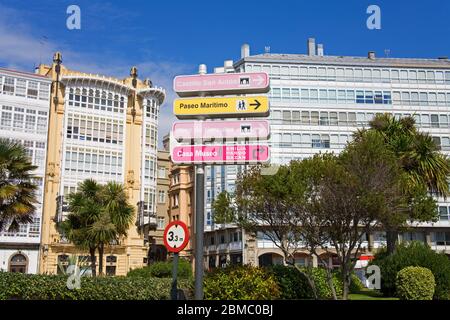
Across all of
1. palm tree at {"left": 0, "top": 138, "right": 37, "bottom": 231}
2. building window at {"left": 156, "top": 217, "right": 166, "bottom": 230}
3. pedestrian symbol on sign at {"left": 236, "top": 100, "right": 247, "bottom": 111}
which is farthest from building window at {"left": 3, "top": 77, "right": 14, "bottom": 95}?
pedestrian symbol on sign at {"left": 236, "top": 100, "right": 247, "bottom": 111}

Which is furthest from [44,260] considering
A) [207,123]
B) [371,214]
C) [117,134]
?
[207,123]

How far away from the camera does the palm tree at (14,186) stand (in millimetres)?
22391

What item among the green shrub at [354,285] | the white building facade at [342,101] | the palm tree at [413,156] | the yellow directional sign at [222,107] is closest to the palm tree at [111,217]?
the green shrub at [354,285]

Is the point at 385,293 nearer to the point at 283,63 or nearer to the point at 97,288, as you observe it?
the point at 97,288

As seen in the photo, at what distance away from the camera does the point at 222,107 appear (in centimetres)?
1388

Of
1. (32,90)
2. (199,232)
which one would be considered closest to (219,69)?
(32,90)

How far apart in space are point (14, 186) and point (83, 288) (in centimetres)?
666

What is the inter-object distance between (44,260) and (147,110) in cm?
2024

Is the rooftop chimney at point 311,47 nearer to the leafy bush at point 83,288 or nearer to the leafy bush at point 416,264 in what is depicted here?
the leafy bush at point 416,264

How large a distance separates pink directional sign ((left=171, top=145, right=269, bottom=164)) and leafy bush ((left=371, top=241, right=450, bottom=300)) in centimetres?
1859

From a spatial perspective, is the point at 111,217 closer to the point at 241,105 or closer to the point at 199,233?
the point at 199,233

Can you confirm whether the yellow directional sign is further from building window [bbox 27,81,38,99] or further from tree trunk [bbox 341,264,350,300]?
building window [bbox 27,81,38,99]

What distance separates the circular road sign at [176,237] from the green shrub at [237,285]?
8.40 meters

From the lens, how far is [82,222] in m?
34.2
